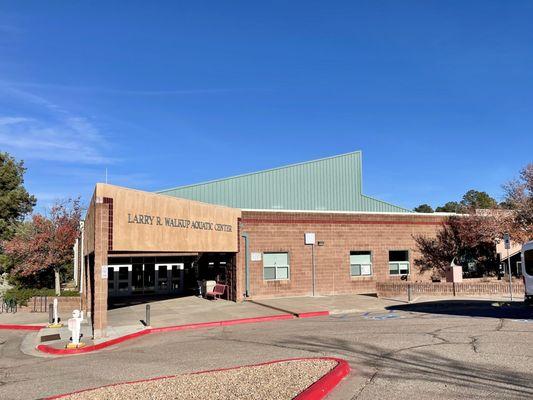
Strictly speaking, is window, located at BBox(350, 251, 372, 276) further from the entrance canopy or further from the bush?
the bush

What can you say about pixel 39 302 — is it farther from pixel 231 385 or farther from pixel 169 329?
pixel 231 385

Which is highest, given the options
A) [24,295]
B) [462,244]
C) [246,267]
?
[462,244]

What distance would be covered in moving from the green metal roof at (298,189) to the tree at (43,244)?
914 centimetres

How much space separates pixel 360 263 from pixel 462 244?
679 cm

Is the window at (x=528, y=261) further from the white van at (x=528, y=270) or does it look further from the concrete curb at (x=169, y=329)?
the concrete curb at (x=169, y=329)

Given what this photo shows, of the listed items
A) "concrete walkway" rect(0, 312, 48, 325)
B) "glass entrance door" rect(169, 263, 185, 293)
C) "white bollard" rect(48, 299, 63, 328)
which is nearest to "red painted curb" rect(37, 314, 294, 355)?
"white bollard" rect(48, 299, 63, 328)

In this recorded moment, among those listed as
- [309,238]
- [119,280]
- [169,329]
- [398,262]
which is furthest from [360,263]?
[119,280]

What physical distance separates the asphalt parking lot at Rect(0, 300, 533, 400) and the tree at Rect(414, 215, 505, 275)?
38.6 feet

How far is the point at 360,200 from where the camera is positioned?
40656 millimetres

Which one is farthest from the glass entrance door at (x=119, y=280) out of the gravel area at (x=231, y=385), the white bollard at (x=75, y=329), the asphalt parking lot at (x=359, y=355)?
the gravel area at (x=231, y=385)

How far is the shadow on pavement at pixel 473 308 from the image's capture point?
17742mm

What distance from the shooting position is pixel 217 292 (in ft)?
86.5

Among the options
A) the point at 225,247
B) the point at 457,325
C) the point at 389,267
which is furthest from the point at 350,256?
the point at 457,325

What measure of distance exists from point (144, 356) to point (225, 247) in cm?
1260
